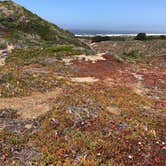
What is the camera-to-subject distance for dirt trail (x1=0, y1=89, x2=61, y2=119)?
719 inches

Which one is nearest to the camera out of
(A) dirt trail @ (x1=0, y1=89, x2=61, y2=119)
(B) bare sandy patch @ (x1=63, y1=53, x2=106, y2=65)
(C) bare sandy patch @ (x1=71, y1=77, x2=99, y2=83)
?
(A) dirt trail @ (x1=0, y1=89, x2=61, y2=119)

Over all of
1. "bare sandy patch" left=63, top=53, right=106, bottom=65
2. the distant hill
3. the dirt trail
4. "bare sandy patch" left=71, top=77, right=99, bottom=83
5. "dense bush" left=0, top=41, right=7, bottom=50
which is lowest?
"bare sandy patch" left=71, top=77, right=99, bottom=83

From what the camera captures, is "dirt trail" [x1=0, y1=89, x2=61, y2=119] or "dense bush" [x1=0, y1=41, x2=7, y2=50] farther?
"dense bush" [x1=0, y1=41, x2=7, y2=50]

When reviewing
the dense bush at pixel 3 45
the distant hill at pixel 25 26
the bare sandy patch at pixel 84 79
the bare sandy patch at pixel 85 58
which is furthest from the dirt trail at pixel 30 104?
the distant hill at pixel 25 26

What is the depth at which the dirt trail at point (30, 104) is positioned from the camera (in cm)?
1827

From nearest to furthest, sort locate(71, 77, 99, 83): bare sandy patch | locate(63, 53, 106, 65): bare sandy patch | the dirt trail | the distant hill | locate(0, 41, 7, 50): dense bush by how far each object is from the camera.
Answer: the dirt trail, locate(71, 77, 99, 83): bare sandy patch, locate(63, 53, 106, 65): bare sandy patch, locate(0, 41, 7, 50): dense bush, the distant hill

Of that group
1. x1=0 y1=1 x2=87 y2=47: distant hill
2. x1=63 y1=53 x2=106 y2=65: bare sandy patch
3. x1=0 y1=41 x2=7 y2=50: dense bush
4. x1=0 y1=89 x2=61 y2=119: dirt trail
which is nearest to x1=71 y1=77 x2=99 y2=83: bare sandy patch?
x1=0 y1=89 x2=61 y2=119: dirt trail

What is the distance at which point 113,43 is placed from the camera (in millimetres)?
92000

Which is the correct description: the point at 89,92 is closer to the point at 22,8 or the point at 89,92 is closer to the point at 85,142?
the point at 85,142

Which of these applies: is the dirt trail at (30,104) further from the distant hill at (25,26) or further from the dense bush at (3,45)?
the distant hill at (25,26)

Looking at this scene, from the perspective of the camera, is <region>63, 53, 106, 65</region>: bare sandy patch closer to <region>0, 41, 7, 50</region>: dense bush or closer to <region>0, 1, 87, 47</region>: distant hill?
<region>0, 41, 7, 50</region>: dense bush

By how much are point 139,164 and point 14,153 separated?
17.7ft

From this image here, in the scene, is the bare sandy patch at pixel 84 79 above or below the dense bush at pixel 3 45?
below

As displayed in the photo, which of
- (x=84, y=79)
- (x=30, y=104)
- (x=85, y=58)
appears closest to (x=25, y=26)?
(x=85, y=58)
